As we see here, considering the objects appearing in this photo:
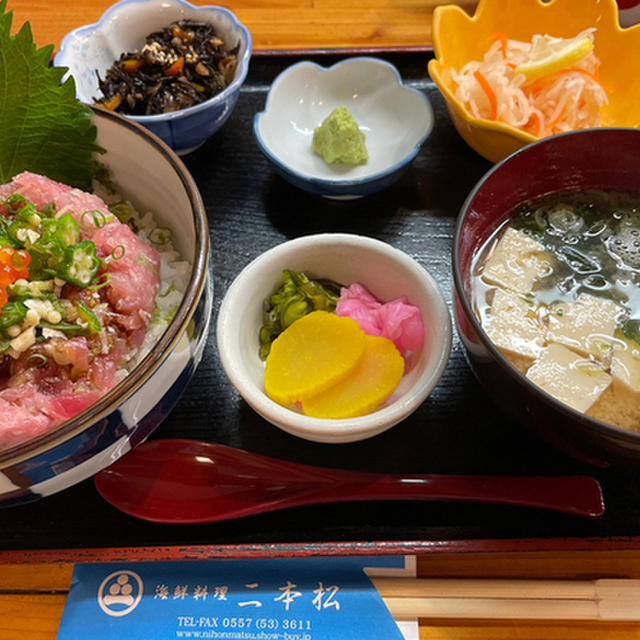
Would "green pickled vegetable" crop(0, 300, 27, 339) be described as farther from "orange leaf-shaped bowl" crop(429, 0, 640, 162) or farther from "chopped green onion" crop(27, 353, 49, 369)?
"orange leaf-shaped bowl" crop(429, 0, 640, 162)

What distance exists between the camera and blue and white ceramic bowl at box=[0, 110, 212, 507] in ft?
3.17

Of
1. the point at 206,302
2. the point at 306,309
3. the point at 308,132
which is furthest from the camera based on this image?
the point at 308,132

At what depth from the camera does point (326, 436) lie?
3.78ft

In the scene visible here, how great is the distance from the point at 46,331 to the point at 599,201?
1.43m

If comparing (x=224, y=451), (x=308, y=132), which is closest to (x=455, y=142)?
(x=308, y=132)

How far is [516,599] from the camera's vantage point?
114cm

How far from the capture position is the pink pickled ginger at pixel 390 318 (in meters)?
1.32

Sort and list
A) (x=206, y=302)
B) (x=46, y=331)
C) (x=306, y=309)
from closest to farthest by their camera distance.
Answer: (x=46, y=331), (x=206, y=302), (x=306, y=309)

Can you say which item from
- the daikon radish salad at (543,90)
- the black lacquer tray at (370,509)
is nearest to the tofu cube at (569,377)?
the black lacquer tray at (370,509)

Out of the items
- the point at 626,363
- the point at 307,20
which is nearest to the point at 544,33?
the point at 307,20

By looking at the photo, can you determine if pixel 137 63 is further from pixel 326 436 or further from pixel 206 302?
pixel 326 436

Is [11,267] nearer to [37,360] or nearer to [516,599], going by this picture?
[37,360]

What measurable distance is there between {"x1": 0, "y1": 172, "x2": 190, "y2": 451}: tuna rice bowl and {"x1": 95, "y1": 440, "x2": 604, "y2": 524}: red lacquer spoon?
24 centimetres

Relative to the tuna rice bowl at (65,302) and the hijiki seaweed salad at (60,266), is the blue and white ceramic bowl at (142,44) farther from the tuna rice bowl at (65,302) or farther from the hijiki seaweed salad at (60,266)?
the tuna rice bowl at (65,302)
